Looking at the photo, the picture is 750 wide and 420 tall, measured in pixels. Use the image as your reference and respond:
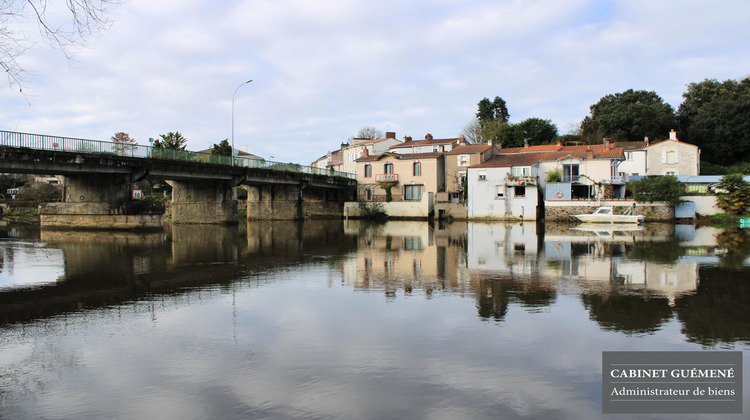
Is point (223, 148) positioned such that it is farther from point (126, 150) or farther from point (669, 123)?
point (669, 123)

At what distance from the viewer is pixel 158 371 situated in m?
7.81

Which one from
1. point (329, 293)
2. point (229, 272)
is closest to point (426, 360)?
point (329, 293)

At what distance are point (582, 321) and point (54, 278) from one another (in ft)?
50.6

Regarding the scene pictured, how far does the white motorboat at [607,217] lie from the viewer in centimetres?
4897

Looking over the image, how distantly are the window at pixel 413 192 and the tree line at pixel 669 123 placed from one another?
14.5 m

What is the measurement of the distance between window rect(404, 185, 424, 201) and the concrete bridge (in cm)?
1299

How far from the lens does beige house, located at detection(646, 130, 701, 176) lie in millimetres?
65062

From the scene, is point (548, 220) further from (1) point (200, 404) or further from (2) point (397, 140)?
(1) point (200, 404)

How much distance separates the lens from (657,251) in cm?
2397

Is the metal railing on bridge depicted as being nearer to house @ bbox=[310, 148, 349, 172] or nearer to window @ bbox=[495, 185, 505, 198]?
window @ bbox=[495, 185, 505, 198]

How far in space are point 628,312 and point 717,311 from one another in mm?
1966

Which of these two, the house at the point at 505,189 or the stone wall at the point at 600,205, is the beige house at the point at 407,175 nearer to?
the house at the point at 505,189
